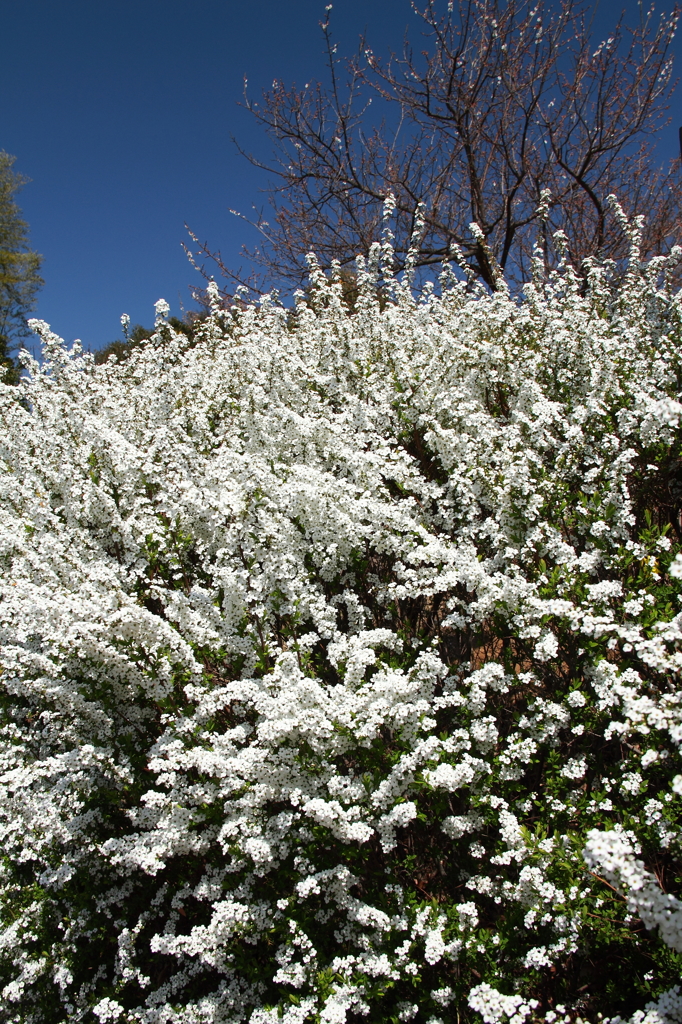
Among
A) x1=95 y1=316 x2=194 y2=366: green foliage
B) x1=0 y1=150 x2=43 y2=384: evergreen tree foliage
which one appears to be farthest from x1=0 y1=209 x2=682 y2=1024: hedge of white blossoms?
x1=0 y1=150 x2=43 y2=384: evergreen tree foliage

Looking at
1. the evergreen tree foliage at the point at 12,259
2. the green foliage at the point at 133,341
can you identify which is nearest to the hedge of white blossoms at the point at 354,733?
the green foliage at the point at 133,341

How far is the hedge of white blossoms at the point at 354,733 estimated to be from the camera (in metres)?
2.45

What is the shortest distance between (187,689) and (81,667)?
69 centimetres

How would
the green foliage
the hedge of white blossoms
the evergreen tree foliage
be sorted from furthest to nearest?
the evergreen tree foliage → the green foliage → the hedge of white blossoms

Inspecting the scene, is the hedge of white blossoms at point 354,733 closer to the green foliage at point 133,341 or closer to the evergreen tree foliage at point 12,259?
the green foliage at point 133,341

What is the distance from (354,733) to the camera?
2.69m

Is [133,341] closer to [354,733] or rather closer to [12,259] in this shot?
[354,733]

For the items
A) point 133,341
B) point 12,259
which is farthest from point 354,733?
point 12,259

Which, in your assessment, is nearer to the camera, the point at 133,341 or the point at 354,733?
the point at 354,733

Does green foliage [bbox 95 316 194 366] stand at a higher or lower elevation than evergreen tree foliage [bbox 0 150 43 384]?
lower

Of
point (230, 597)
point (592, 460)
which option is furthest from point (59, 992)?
point (592, 460)

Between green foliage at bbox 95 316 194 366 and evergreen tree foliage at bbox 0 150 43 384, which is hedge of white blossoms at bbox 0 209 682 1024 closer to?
green foliage at bbox 95 316 194 366

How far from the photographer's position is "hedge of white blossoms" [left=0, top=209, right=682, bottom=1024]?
2445 mm

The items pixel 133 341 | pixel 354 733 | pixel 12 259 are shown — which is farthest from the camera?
pixel 12 259
